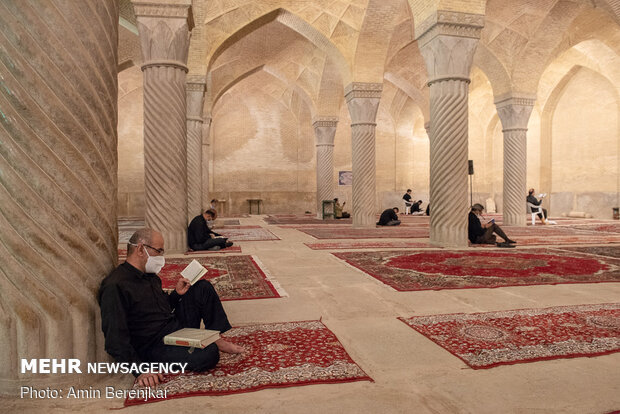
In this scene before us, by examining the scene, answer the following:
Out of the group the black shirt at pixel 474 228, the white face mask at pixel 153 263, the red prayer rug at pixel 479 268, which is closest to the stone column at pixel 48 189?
the white face mask at pixel 153 263

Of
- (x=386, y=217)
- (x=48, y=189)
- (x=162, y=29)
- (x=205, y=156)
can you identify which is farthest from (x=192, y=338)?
(x=205, y=156)

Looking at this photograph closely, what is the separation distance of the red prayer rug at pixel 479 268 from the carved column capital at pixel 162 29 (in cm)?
357

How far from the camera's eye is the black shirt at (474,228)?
684 centimetres

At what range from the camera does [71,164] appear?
1877 mm

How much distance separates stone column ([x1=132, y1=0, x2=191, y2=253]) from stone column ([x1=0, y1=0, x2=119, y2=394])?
4003 millimetres

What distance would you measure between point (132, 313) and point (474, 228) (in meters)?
5.89

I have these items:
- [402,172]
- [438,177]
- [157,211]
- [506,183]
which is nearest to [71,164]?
[157,211]

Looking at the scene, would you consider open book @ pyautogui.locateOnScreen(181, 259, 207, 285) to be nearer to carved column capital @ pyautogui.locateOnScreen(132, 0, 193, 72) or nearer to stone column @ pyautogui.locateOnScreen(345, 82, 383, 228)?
carved column capital @ pyautogui.locateOnScreen(132, 0, 193, 72)

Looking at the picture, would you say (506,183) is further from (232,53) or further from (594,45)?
(232,53)

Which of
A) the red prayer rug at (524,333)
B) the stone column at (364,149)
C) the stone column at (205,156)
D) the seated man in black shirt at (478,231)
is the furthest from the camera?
the stone column at (205,156)

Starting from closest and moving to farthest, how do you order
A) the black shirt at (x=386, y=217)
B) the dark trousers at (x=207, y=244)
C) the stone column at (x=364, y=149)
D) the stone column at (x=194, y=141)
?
the dark trousers at (x=207, y=244) → the stone column at (x=364, y=149) → the stone column at (x=194, y=141) → the black shirt at (x=386, y=217)

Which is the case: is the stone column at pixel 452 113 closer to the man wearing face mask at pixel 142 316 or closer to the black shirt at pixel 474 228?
the black shirt at pixel 474 228

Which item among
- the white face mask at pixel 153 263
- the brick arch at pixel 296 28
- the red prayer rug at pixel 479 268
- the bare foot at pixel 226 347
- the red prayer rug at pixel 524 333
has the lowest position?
the red prayer rug at pixel 524 333

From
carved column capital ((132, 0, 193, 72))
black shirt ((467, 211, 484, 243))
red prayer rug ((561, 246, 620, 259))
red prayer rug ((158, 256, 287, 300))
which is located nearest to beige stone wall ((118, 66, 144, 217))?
carved column capital ((132, 0, 193, 72))
